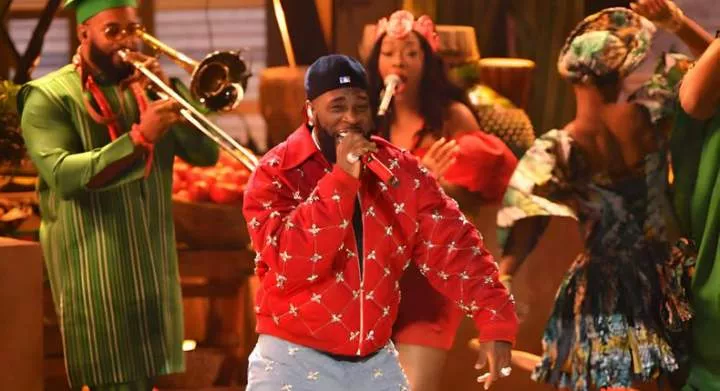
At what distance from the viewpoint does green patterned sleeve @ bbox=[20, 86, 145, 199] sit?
5488 mm

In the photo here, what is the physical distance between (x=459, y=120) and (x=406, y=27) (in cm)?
41

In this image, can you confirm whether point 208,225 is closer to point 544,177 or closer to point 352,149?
point 544,177

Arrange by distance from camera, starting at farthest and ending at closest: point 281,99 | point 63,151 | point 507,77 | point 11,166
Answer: point 11,166
point 281,99
point 507,77
point 63,151

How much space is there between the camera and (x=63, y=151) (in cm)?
559

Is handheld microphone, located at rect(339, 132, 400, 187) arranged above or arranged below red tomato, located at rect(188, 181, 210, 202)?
above

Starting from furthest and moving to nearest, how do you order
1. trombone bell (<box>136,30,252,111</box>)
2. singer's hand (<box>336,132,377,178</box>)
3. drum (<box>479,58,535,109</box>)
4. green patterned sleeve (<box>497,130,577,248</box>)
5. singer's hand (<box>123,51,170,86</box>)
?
drum (<box>479,58,535,109</box>) < trombone bell (<box>136,30,252,111</box>) < singer's hand (<box>123,51,170,86</box>) < green patterned sleeve (<box>497,130,577,248</box>) < singer's hand (<box>336,132,377,178</box>)

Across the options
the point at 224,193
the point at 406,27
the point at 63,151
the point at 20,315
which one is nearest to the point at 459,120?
the point at 406,27

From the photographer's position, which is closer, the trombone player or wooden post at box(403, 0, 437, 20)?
the trombone player

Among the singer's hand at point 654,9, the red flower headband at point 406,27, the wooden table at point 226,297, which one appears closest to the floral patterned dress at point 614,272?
the singer's hand at point 654,9

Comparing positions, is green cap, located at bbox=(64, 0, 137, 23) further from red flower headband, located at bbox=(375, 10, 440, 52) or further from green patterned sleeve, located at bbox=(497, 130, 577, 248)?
green patterned sleeve, located at bbox=(497, 130, 577, 248)

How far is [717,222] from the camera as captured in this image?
545 centimetres

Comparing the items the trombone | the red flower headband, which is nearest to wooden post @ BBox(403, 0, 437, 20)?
the red flower headband

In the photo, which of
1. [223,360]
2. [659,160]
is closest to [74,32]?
[223,360]

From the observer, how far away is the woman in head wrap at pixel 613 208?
17.8ft
